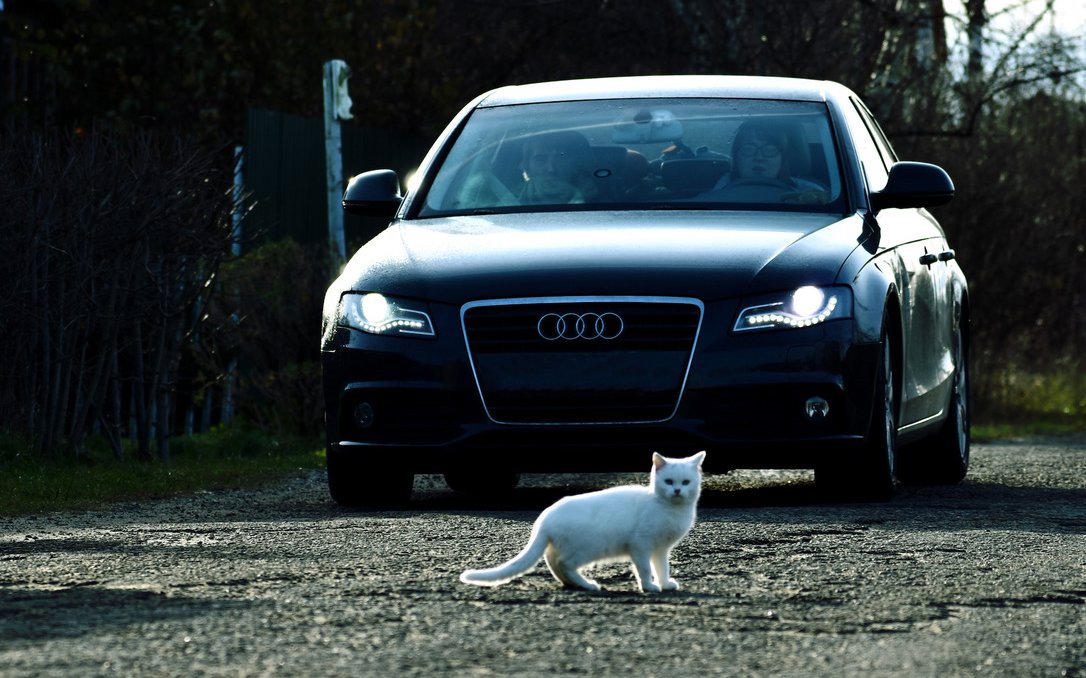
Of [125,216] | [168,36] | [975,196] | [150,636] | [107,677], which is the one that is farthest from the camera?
[168,36]

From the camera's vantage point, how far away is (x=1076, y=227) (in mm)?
18938

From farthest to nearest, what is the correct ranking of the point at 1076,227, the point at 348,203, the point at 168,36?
1. the point at 168,36
2. the point at 1076,227
3. the point at 348,203

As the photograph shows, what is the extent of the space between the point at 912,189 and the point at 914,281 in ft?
1.66

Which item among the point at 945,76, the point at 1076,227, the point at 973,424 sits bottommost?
the point at 973,424

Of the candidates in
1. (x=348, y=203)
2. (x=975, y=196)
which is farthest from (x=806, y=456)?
(x=975, y=196)

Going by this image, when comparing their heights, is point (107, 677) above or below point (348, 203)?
below

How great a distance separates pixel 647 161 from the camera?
9.15 metres

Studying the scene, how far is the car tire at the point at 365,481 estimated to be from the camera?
8.40 metres

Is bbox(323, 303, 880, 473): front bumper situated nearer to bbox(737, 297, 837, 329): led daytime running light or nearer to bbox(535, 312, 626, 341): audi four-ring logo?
bbox(737, 297, 837, 329): led daytime running light

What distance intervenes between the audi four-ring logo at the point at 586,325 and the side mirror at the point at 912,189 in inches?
63.0

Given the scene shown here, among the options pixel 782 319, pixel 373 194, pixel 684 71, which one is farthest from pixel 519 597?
pixel 684 71

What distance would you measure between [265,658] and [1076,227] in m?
15.2

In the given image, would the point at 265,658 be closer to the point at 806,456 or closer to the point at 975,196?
the point at 806,456

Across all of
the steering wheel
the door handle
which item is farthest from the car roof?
the door handle
